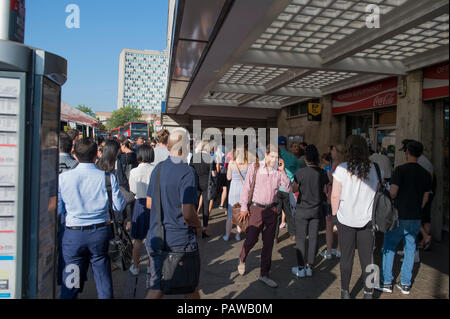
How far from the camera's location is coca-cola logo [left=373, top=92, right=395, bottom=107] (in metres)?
9.27

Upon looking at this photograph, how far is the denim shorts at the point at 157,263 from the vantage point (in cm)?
285

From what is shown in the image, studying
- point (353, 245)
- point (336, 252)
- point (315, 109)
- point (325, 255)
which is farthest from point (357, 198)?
point (315, 109)

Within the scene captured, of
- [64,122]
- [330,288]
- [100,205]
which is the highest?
[64,122]

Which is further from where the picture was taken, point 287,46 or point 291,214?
point 287,46

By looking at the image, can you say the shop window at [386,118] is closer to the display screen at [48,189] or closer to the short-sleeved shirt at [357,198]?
the short-sleeved shirt at [357,198]

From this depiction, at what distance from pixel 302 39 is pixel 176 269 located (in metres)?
6.10

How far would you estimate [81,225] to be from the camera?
2.87 meters

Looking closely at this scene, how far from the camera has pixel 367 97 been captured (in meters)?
10.4

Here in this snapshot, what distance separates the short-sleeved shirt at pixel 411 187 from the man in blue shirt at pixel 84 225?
3.35m

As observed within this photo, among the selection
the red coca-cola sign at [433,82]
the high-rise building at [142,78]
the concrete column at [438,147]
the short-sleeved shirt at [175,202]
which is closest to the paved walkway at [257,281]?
the short-sleeved shirt at [175,202]

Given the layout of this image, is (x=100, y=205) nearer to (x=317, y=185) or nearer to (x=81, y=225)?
(x=81, y=225)

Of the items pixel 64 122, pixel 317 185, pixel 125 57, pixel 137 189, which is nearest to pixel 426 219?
pixel 317 185

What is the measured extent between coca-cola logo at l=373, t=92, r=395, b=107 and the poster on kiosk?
29.7ft

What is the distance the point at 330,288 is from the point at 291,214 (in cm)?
236
